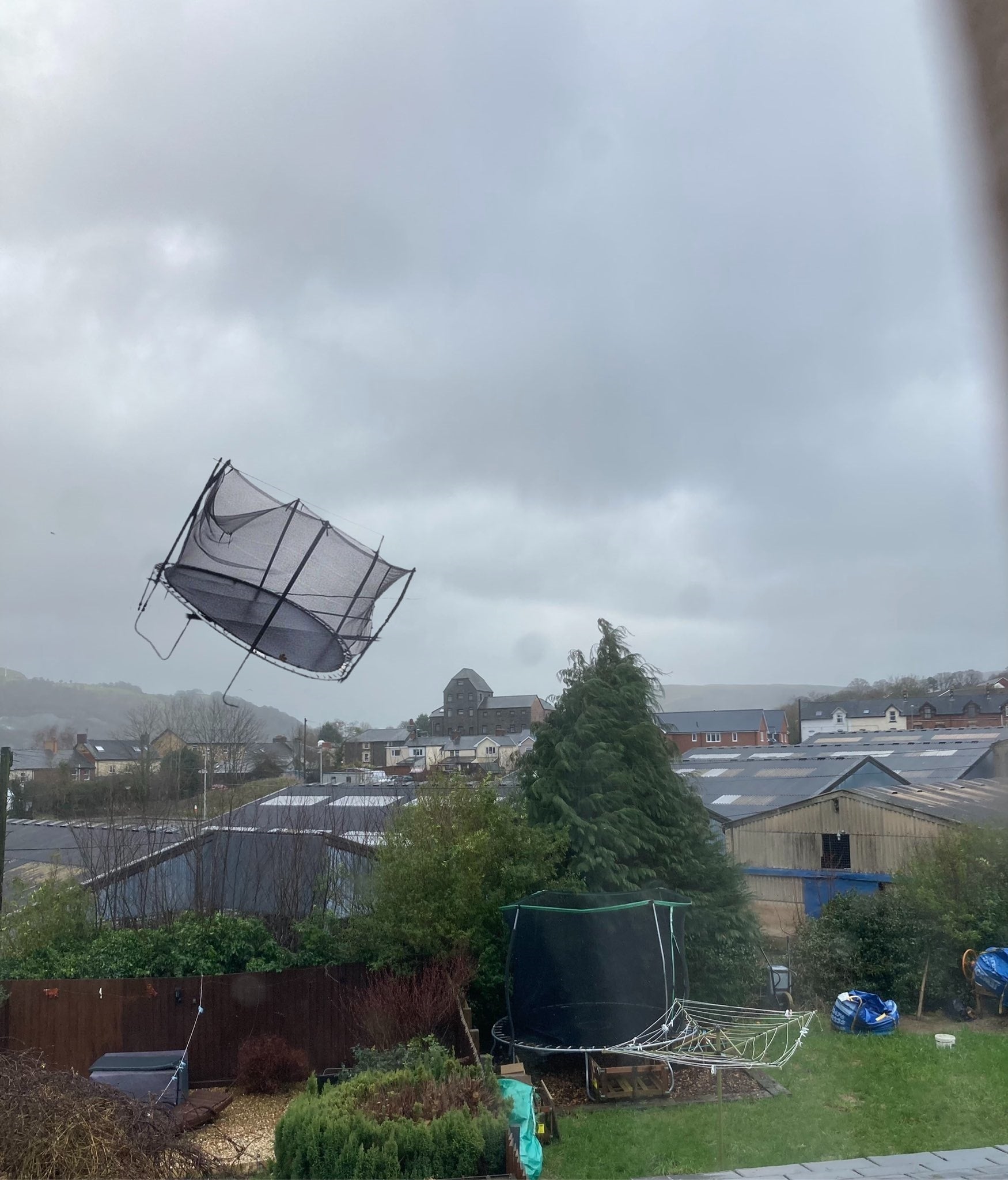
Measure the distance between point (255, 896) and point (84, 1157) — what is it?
7214 mm

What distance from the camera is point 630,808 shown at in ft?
34.2

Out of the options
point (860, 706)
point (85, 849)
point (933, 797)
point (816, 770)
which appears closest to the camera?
point (860, 706)

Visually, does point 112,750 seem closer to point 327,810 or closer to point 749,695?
point 327,810

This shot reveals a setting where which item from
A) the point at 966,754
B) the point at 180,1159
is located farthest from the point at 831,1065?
the point at 180,1159

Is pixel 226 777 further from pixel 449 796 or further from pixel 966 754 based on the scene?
pixel 966 754

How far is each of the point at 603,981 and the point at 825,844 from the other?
281 inches

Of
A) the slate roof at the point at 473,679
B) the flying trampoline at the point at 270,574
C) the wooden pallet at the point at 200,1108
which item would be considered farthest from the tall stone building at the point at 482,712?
the flying trampoline at the point at 270,574

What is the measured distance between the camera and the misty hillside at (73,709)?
27.6 ft

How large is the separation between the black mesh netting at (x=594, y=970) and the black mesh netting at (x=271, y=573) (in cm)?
509

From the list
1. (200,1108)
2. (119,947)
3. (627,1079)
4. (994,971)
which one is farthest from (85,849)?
(994,971)

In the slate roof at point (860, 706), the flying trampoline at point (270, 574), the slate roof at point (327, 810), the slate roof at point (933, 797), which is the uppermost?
the flying trampoline at point (270, 574)

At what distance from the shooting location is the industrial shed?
13094 millimetres

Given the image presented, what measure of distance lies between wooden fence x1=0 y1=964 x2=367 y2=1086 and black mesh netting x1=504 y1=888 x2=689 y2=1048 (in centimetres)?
214

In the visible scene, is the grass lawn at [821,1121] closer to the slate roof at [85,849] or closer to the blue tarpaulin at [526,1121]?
the blue tarpaulin at [526,1121]
